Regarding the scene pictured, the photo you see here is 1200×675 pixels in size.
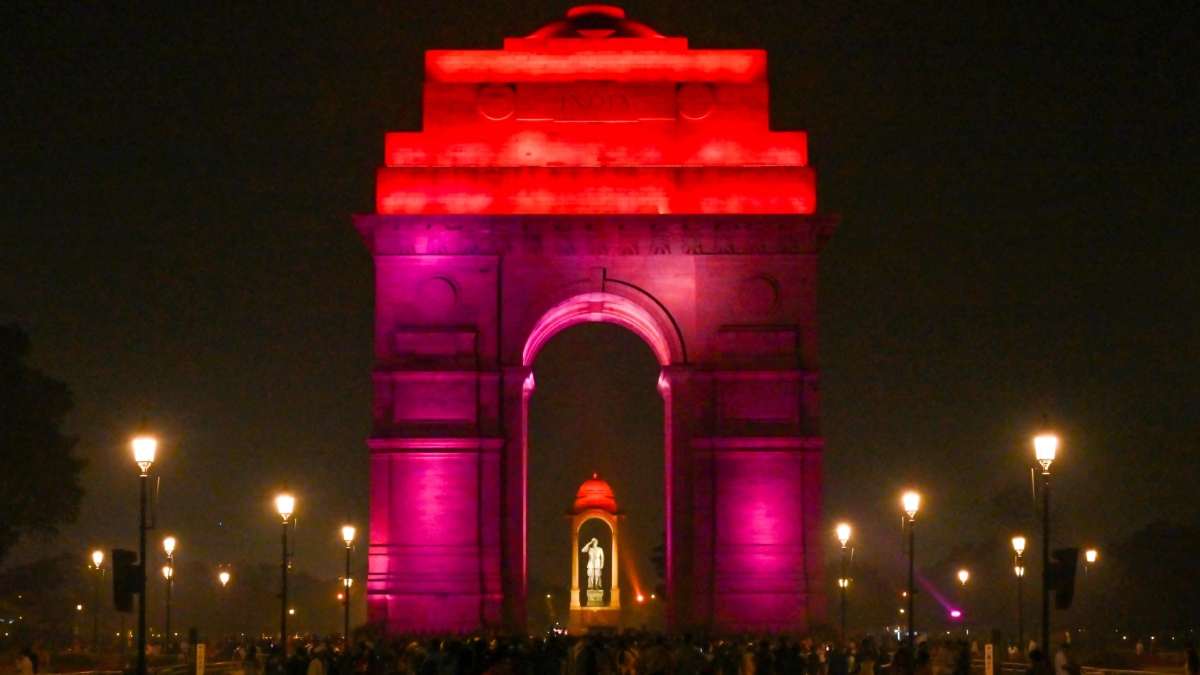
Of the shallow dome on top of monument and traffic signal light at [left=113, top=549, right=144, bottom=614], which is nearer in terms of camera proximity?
traffic signal light at [left=113, top=549, right=144, bottom=614]

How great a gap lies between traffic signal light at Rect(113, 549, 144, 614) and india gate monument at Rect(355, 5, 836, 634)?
21003 millimetres

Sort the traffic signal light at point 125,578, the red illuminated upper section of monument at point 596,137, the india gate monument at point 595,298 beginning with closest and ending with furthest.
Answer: the traffic signal light at point 125,578 < the india gate monument at point 595,298 < the red illuminated upper section of monument at point 596,137

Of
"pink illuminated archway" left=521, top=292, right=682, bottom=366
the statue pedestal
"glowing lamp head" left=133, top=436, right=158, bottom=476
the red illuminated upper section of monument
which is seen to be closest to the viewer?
"glowing lamp head" left=133, top=436, right=158, bottom=476

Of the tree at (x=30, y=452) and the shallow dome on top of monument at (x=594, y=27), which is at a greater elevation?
the shallow dome on top of monument at (x=594, y=27)

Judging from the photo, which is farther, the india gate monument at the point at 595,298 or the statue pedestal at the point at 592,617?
the statue pedestal at the point at 592,617

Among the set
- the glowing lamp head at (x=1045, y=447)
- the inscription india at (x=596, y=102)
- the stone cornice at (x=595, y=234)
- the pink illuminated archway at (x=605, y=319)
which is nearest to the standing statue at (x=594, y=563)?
the pink illuminated archway at (x=605, y=319)

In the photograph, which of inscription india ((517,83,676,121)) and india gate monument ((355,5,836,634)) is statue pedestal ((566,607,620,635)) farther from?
inscription india ((517,83,676,121))

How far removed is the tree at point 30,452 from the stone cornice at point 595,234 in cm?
1450

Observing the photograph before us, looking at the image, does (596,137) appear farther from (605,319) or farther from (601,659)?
(601,659)

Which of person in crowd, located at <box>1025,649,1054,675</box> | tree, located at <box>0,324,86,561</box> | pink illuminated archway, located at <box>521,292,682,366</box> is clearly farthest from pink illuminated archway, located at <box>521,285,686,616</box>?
person in crowd, located at <box>1025,649,1054,675</box>

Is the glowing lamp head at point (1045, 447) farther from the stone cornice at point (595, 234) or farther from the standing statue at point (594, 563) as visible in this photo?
the standing statue at point (594, 563)

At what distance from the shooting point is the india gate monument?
49.4 m

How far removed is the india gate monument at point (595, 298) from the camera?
4941 cm

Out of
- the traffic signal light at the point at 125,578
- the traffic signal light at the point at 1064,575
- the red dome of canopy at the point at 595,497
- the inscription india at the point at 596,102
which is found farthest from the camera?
the red dome of canopy at the point at 595,497
